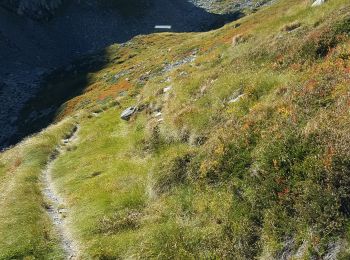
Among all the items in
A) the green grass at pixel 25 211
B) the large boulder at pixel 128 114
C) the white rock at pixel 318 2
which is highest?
the white rock at pixel 318 2

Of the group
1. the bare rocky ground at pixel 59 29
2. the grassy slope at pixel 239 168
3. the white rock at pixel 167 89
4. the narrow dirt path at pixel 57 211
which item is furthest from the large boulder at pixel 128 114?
the bare rocky ground at pixel 59 29

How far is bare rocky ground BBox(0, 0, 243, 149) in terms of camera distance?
3607 inches

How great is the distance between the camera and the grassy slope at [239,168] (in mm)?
12945

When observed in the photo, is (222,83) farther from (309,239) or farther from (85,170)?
(309,239)

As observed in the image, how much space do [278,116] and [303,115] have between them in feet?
3.93

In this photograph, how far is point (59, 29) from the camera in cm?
12100

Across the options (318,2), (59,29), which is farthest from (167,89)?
(59,29)

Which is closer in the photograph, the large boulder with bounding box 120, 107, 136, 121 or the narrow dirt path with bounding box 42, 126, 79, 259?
the narrow dirt path with bounding box 42, 126, 79, 259

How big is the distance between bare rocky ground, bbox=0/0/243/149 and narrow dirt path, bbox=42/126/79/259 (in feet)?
161

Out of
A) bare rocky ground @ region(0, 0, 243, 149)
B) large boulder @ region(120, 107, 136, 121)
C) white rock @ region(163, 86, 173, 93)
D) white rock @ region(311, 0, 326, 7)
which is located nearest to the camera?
white rock @ region(311, 0, 326, 7)

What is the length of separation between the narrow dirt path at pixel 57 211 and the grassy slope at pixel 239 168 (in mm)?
495

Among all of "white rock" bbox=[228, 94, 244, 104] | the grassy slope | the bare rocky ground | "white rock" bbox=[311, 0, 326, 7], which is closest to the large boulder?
the grassy slope

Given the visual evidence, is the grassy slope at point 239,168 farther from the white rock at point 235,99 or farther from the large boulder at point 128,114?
the large boulder at point 128,114

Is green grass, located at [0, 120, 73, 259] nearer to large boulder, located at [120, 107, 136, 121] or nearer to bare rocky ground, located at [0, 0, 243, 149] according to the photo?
large boulder, located at [120, 107, 136, 121]
